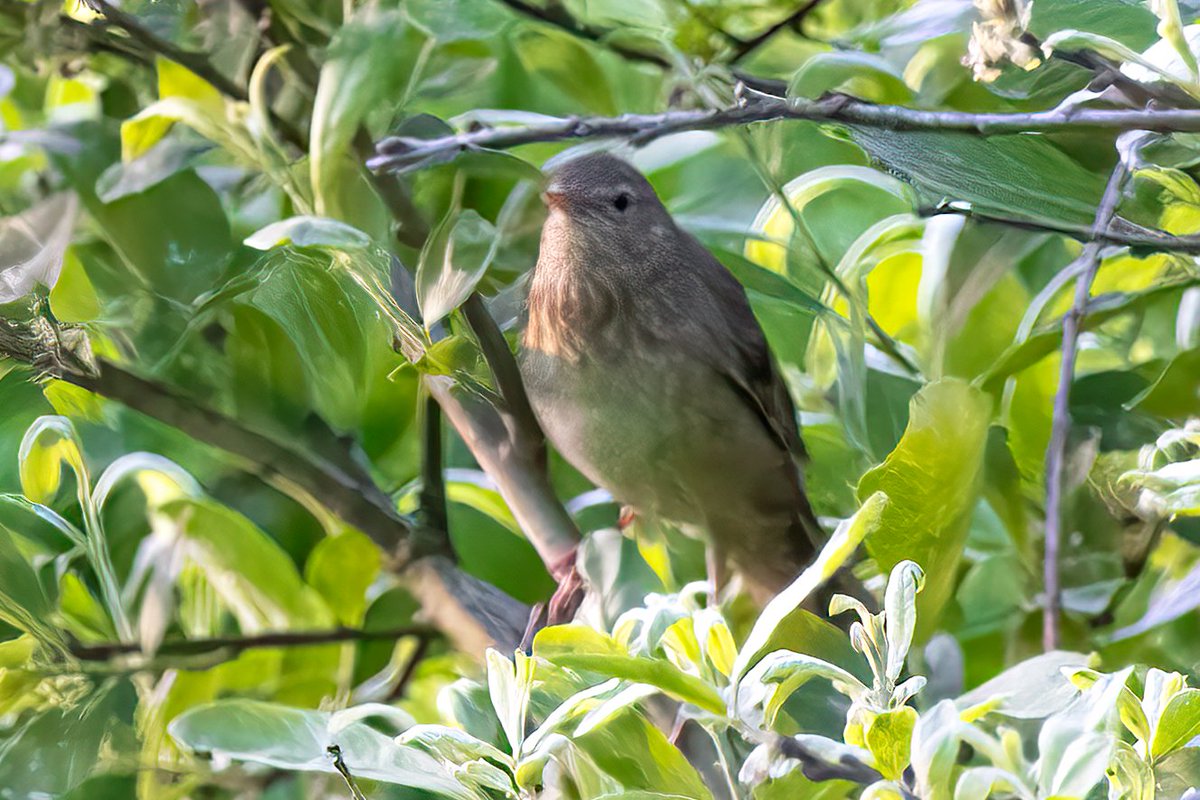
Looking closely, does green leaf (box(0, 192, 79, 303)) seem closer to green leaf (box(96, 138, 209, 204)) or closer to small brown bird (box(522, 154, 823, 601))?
green leaf (box(96, 138, 209, 204))

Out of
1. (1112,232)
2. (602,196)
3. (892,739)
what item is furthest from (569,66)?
(892,739)

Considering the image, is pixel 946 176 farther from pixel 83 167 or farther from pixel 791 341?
pixel 83 167

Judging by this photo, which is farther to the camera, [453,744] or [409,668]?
[409,668]

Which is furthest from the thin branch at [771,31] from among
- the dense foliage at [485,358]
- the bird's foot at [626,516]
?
the bird's foot at [626,516]

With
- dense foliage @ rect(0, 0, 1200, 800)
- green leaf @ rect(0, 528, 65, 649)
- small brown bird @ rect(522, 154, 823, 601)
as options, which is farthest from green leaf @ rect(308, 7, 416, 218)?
green leaf @ rect(0, 528, 65, 649)

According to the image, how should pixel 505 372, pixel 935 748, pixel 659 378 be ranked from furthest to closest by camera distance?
pixel 659 378
pixel 505 372
pixel 935 748

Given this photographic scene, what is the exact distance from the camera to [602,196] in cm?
61

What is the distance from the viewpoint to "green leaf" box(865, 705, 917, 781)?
0.31 metres

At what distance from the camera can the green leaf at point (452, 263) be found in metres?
0.46

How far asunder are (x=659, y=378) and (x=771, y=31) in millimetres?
195

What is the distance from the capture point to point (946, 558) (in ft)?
1.41

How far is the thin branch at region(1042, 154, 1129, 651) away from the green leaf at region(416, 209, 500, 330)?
0.81ft

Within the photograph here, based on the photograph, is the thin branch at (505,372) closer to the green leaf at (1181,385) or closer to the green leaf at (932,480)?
the green leaf at (932,480)

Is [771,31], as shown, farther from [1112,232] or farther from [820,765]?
[820,765]
